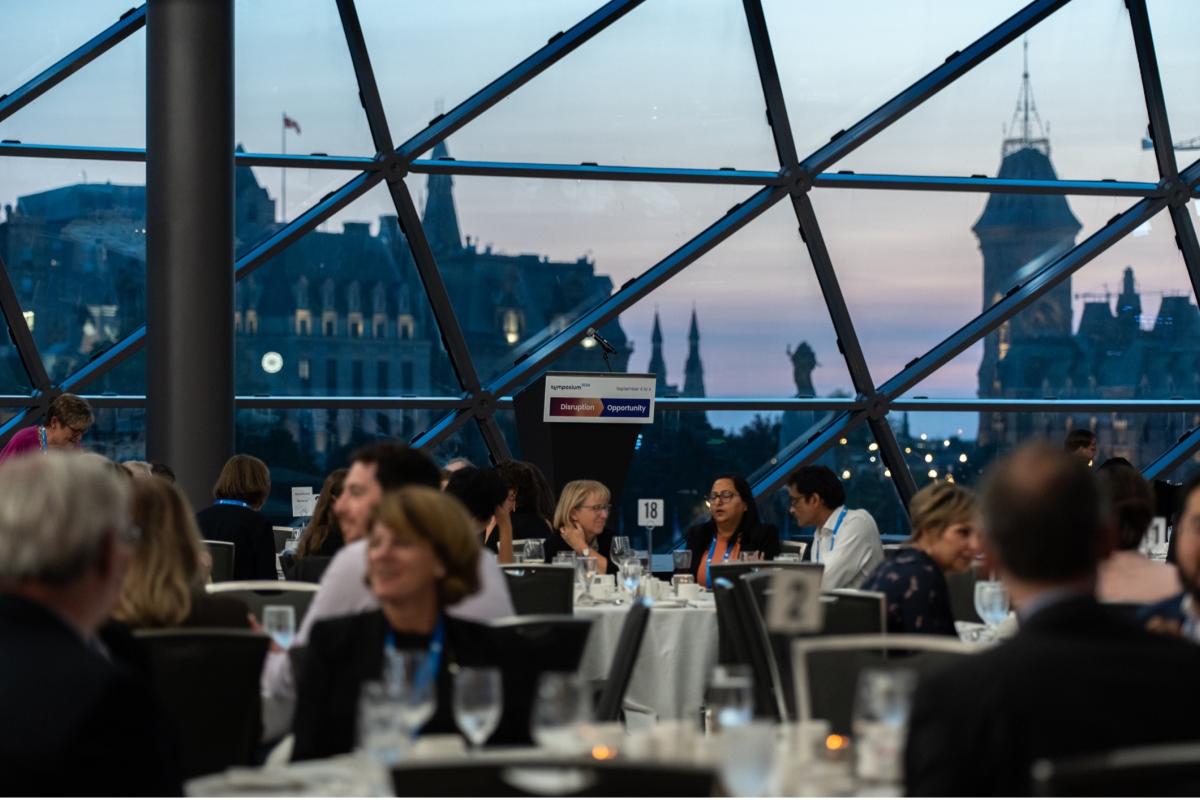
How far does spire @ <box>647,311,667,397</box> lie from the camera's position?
12414mm

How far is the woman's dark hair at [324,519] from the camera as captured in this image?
6953 mm

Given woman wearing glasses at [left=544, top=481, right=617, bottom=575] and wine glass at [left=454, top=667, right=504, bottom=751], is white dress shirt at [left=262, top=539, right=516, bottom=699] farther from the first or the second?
woman wearing glasses at [left=544, top=481, right=617, bottom=575]

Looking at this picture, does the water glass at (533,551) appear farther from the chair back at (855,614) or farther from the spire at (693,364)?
the spire at (693,364)

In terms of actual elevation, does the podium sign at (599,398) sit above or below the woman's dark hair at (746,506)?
above

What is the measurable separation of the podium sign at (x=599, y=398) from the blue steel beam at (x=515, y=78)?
2.23 meters

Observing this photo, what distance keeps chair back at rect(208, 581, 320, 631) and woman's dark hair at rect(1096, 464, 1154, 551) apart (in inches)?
99.9

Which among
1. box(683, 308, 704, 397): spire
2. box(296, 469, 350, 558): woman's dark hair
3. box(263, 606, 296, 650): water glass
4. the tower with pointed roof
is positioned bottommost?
box(263, 606, 296, 650): water glass

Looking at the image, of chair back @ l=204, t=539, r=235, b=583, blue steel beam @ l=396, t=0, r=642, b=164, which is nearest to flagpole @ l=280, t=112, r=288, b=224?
blue steel beam @ l=396, t=0, r=642, b=164

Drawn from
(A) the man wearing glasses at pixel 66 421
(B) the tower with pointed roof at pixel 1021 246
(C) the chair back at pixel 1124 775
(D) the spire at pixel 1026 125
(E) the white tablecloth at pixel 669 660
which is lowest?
(E) the white tablecloth at pixel 669 660

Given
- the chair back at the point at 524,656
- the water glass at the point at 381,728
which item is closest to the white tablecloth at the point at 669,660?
the chair back at the point at 524,656

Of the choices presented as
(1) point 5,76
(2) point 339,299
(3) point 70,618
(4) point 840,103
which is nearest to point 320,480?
(2) point 339,299

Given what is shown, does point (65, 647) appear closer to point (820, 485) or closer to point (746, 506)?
point (820, 485)

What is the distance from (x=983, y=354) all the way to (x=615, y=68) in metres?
3.58

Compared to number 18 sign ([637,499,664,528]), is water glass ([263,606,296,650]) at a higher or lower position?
lower
